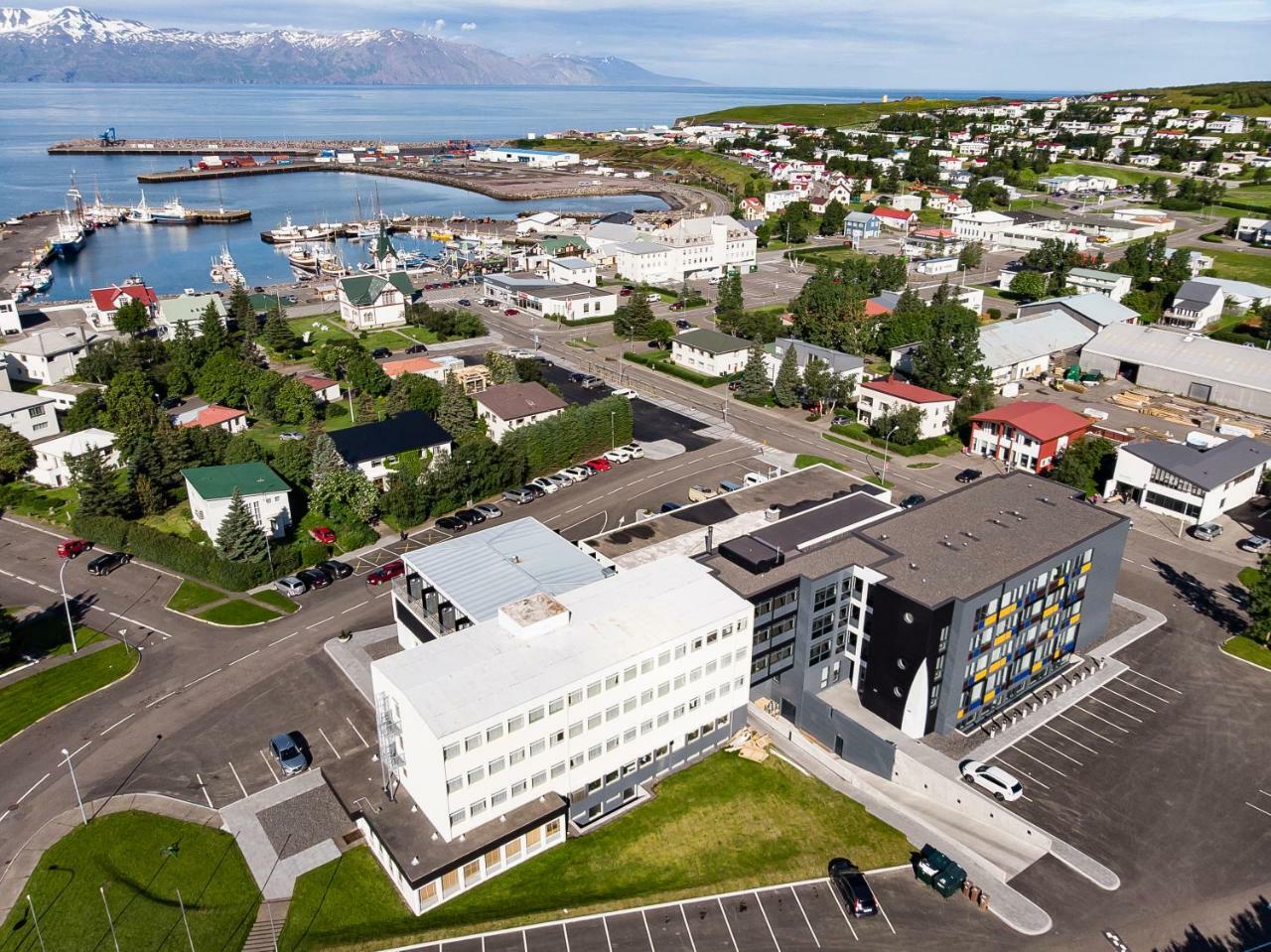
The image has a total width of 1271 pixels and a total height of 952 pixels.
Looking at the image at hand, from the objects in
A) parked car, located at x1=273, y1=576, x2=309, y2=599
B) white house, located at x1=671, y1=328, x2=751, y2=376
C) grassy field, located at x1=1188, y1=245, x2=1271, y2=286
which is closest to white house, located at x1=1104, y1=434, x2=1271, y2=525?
white house, located at x1=671, y1=328, x2=751, y2=376

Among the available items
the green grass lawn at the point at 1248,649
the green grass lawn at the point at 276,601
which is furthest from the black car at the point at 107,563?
the green grass lawn at the point at 1248,649

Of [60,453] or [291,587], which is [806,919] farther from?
[60,453]

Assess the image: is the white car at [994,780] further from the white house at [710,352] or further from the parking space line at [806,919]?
the white house at [710,352]

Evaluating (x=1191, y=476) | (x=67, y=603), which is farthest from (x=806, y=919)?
(x=1191, y=476)

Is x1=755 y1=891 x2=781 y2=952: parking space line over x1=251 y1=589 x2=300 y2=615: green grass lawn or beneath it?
beneath

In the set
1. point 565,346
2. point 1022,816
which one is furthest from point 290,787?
point 565,346

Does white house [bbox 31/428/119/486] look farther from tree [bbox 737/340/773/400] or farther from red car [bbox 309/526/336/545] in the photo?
tree [bbox 737/340/773/400]
